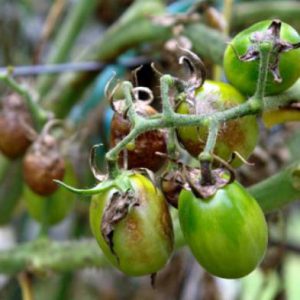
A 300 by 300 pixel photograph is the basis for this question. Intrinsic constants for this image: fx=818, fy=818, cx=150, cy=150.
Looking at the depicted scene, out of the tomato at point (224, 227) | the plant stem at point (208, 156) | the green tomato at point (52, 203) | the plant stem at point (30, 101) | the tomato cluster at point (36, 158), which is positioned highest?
the plant stem at point (208, 156)

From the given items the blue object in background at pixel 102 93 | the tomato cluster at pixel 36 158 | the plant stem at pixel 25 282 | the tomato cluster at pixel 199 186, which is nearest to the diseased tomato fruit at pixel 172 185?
the tomato cluster at pixel 199 186

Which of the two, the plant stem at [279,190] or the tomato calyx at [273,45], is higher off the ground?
the tomato calyx at [273,45]

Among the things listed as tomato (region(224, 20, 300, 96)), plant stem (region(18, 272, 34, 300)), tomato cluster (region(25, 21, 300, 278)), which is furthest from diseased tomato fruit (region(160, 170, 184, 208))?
plant stem (region(18, 272, 34, 300))

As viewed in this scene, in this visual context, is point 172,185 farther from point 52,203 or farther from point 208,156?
point 52,203

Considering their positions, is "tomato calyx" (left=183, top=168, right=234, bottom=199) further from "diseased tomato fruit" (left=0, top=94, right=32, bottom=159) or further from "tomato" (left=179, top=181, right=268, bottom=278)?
"diseased tomato fruit" (left=0, top=94, right=32, bottom=159)

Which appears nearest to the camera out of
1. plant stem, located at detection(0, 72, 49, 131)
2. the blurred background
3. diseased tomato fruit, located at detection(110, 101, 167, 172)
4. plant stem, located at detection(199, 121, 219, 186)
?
plant stem, located at detection(199, 121, 219, 186)

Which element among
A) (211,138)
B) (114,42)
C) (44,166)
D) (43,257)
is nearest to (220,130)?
(211,138)

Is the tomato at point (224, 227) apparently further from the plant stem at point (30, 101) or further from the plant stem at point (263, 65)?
the plant stem at point (30, 101)
